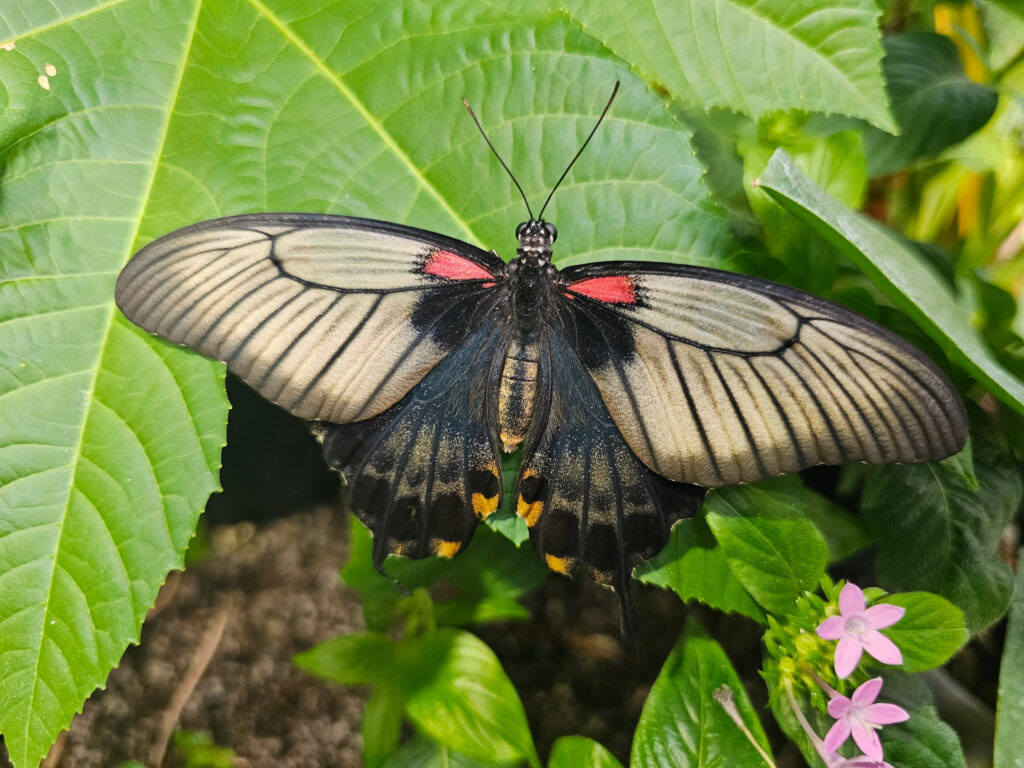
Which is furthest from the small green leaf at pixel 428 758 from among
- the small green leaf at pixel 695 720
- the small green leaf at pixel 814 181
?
the small green leaf at pixel 814 181

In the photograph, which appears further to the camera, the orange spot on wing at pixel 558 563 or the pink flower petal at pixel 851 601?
the orange spot on wing at pixel 558 563

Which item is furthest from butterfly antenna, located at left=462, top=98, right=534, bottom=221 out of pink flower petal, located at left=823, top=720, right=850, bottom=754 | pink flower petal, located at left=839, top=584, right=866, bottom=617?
pink flower petal, located at left=823, top=720, right=850, bottom=754

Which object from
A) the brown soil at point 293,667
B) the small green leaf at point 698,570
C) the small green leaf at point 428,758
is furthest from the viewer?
the brown soil at point 293,667

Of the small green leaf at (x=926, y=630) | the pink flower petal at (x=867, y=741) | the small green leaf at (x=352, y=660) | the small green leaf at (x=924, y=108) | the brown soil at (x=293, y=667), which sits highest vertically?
the small green leaf at (x=924, y=108)

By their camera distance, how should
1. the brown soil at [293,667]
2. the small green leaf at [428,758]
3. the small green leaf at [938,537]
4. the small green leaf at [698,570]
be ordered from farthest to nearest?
the brown soil at [293,667]
the small green leaf at [428,758]
the small green leaf at [938,537]
the small green leaf at [698,570]

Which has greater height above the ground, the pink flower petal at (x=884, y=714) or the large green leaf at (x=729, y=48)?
the large green leaf at (x=729, y=48)

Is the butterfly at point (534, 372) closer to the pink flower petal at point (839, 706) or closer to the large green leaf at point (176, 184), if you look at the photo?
the large green leaf at point (176, 184)

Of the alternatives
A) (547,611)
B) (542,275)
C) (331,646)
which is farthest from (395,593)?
(542,275)
